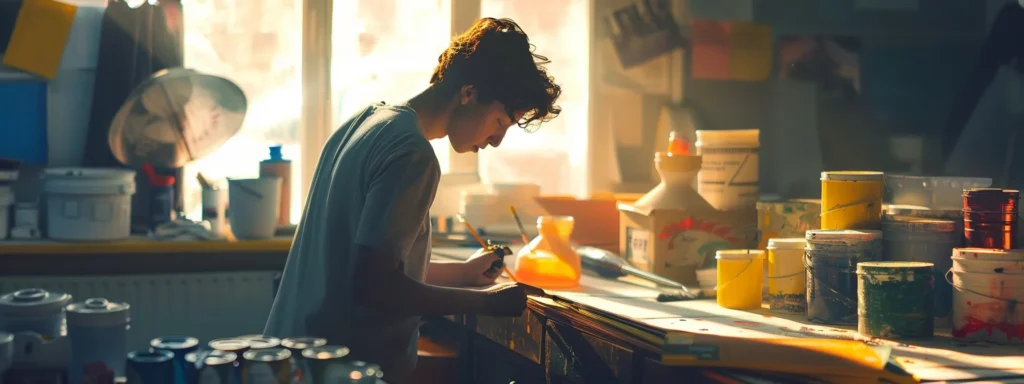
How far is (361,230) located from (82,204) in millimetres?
1762

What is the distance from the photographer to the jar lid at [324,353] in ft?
3.45

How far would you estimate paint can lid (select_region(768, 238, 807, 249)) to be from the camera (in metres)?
1.88

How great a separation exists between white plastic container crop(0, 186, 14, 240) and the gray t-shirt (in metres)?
1.65

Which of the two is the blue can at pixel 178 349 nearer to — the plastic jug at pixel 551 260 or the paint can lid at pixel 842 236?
the paint can lid at pixel 842 236

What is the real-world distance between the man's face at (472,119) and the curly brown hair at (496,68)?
0.01m

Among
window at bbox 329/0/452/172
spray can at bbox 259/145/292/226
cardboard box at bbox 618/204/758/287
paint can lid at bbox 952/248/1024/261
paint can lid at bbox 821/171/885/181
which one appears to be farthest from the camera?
window at bbox 329/0/452/172

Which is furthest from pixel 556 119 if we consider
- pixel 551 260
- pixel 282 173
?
pixel 551 260

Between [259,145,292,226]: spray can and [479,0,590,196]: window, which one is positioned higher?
[479,0,590,196]: window

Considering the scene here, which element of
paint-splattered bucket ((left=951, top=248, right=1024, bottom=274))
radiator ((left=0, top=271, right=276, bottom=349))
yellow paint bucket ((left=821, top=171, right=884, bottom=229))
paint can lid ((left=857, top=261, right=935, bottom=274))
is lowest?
radiator ((left=0, top=271, right=276, bottom=349))

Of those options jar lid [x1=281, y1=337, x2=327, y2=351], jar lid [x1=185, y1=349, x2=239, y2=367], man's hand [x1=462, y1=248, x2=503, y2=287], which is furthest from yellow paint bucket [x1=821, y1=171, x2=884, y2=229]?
jar lid [x1=185, y1=349, x2=239, y2=367]

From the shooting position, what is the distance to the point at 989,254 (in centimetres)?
→ 156

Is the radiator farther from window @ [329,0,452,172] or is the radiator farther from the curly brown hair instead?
the curly brown hair

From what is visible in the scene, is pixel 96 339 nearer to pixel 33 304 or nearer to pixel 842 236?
pixel 33 304

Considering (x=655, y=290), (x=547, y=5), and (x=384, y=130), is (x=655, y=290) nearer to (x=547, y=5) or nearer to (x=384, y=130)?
(x=384, y=130)
